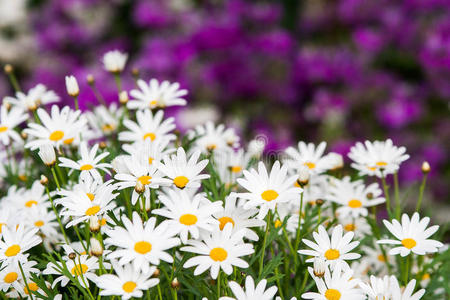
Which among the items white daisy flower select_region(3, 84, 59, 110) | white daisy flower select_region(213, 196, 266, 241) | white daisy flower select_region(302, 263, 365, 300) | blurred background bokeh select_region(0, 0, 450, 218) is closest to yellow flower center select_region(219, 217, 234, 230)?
white daisy flower select_region(213, 196, 266, 241)

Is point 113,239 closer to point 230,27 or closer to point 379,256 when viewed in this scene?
point 379,256

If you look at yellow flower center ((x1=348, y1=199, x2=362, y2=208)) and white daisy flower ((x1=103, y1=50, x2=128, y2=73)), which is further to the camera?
white daisy flower ((x1=103, y1=50, x2=128, y2=73))

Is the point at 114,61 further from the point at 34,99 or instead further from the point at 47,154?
the point at 47,154

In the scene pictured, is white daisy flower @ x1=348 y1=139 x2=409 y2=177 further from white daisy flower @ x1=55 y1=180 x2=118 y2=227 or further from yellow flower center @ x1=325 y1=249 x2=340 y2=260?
white daisy flower @ x1=55 y1=180 x2=118 y2=227

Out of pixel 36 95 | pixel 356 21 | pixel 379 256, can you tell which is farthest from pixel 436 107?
pixel 36 95

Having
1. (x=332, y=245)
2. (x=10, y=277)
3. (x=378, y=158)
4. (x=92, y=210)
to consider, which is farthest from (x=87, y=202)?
(x=378, y=158)
